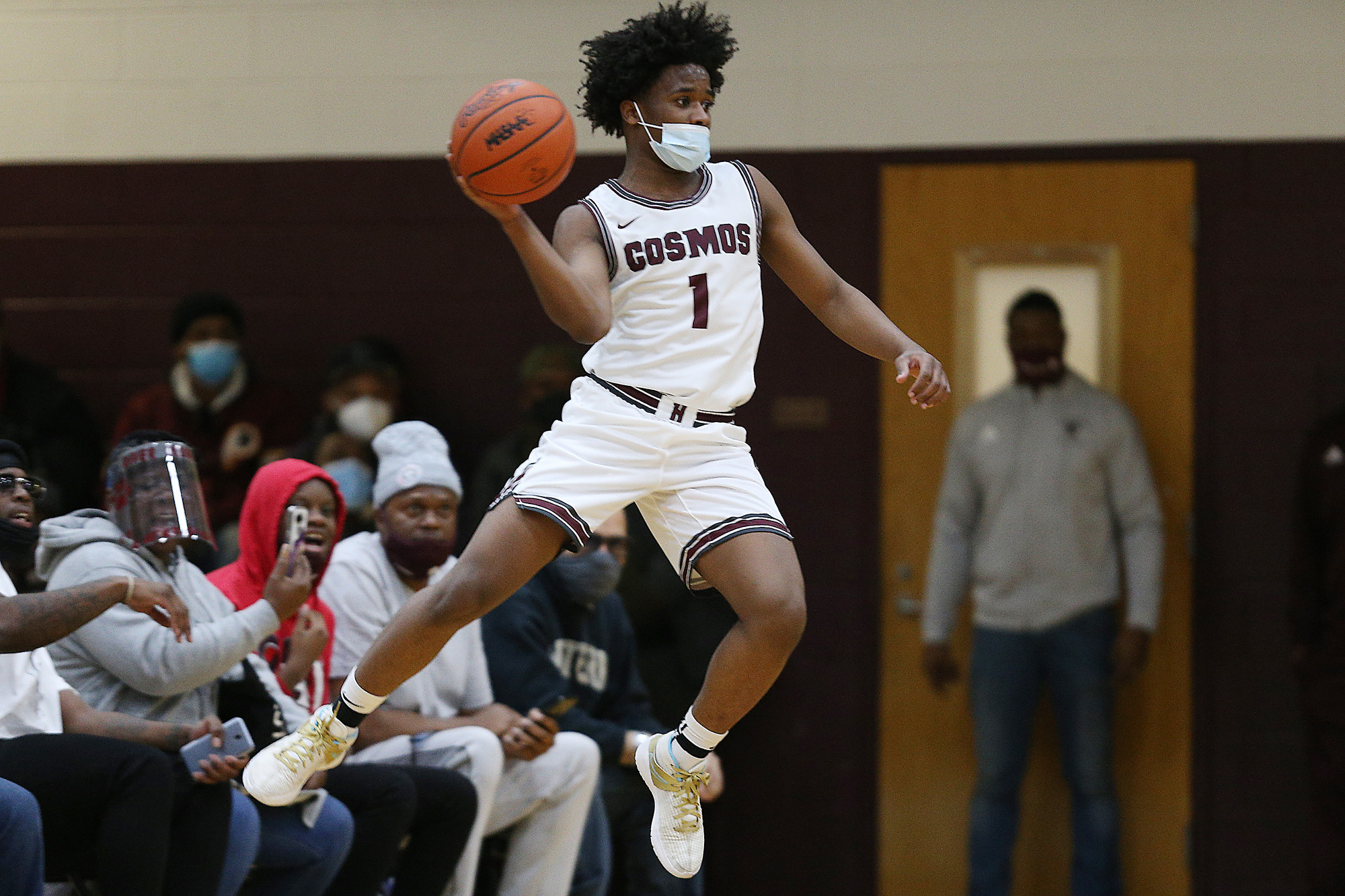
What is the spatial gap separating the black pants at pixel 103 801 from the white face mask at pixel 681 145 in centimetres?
152

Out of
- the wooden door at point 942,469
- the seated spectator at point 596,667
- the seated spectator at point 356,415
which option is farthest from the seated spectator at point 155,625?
the wooden door at point 942,469

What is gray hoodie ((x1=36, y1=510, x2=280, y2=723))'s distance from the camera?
3.47 metres

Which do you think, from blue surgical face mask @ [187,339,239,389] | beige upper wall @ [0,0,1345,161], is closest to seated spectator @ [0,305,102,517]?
blue surgical face mask @ [187,339,239,389]

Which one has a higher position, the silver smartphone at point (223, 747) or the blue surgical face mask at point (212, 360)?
the blue surgical face mask at point (212, 360)

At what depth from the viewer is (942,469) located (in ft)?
19.0

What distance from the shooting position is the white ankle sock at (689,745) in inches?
128

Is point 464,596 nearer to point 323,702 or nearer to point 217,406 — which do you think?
point 323,702

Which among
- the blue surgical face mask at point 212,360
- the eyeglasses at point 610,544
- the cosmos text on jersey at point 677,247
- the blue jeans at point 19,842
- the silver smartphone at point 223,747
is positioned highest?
the cosmos text on jersey at point 677,247

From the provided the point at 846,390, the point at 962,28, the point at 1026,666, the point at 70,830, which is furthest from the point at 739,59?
the point at 70,830

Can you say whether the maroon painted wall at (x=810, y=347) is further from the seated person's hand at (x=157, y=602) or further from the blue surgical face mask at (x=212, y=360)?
the seated person's hand at (x=157, y=602)

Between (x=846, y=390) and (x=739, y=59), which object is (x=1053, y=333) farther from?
(x=739, y=59)

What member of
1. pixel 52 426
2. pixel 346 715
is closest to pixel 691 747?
pixel 346 715

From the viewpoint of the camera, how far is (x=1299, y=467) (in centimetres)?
550

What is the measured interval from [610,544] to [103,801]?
6.03 ft
